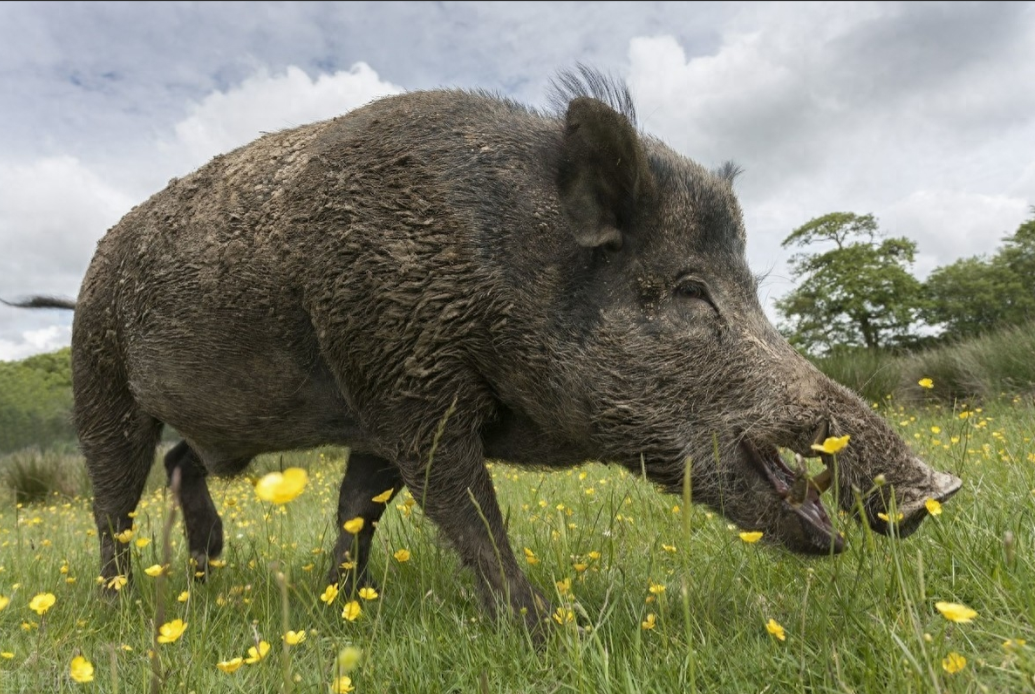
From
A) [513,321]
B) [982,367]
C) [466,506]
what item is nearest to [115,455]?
[466,506]

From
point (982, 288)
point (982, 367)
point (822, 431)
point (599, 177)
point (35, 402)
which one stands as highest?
point (982, 288)

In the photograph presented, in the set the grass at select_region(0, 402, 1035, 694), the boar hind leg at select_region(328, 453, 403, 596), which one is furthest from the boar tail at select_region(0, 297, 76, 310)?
the boar hind leg at select_region(328, 453, 403, 596)

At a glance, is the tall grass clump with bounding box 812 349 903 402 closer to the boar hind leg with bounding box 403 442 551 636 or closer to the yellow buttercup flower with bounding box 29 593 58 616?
the boar hind leg with bounding box 403 442 551 636

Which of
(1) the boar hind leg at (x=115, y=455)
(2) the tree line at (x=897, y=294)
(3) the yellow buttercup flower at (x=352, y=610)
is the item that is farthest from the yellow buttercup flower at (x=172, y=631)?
(2) the tree line at (x=897, y=294)

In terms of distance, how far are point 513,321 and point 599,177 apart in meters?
0.63

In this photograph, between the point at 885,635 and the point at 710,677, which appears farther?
the point at 710,677

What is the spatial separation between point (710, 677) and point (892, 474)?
93 cm

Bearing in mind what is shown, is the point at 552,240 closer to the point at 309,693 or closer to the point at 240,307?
the point at 240,307

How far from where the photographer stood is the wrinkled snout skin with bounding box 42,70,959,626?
101 inches

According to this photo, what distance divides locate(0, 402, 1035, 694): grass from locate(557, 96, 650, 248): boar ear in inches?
39.5

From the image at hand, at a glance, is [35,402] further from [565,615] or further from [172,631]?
[565,615]

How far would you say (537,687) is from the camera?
79.3 inches

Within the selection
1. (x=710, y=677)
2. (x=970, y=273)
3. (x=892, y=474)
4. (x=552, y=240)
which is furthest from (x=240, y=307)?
(x=970, y=273)

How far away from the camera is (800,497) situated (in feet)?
8.16
